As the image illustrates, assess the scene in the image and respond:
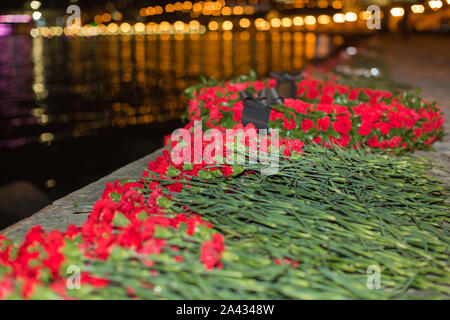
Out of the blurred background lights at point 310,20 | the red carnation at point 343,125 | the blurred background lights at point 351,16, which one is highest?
the blurred background lights at point 310,20

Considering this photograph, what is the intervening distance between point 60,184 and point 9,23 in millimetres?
109914

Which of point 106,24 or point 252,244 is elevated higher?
point 106,24

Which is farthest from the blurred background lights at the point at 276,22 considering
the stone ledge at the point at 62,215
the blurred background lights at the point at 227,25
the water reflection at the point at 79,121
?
the stone ledge at the point at 62,215

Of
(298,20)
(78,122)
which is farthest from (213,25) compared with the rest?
(78,122)

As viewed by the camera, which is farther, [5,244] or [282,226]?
[282,226]

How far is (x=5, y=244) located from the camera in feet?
8.06

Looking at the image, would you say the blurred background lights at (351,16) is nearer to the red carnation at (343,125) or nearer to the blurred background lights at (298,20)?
the blurred background lights at (298,20)

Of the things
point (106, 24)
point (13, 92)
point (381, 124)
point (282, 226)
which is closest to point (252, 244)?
point (282, 226)

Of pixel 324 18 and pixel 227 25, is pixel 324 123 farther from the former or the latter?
pixel 227 25

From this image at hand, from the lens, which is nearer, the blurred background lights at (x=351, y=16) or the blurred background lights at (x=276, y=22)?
the blurred background lights at (x=351, y=16)

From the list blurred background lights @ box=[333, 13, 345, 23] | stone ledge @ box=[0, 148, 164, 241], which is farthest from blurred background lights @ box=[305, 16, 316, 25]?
stone ledge @ box=[0, 148, 164, 241]

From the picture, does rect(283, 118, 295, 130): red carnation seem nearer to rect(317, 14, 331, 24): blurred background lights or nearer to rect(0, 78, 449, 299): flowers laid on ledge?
rect(0, 78, 449, 299): flowers laid on ledge
